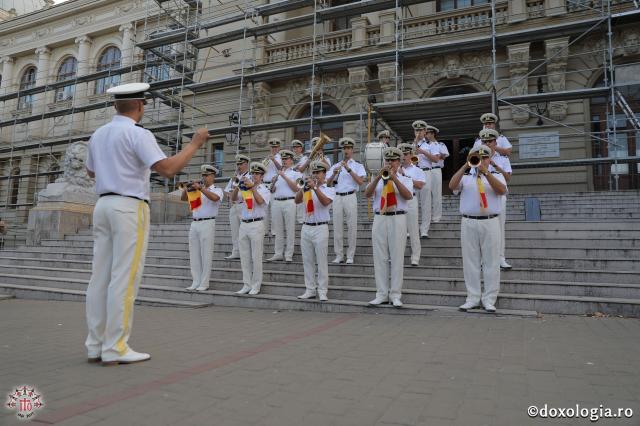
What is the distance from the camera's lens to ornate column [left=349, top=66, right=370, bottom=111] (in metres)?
17.4

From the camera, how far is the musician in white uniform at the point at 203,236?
827 cm

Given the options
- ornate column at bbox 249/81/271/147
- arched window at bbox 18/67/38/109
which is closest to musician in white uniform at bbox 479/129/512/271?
ornate column at bbox 249/81/271/147

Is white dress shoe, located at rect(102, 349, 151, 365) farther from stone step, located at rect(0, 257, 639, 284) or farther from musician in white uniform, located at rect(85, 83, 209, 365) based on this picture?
stone step, located at rect(0, 257, 639, 284)

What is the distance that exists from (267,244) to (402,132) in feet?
23.2

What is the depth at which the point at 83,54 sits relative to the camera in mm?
28688

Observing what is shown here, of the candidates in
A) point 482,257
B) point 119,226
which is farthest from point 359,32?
point 119,226

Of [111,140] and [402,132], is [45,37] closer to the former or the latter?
[402,132]

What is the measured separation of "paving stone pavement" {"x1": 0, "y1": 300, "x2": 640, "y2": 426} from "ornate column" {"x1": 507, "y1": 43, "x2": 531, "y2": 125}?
10.6 meters

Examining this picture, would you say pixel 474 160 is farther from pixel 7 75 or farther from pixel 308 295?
pixel 7 75

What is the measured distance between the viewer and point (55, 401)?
9.03 feet

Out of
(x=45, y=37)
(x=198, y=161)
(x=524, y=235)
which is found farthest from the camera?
(x=45, y=37)

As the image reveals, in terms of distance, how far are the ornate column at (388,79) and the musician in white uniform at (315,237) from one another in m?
10.2

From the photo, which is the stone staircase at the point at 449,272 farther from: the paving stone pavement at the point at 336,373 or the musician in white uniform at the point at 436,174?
the paving stone pavement at the point at 336,373

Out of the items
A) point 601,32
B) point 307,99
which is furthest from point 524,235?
point 307,99
